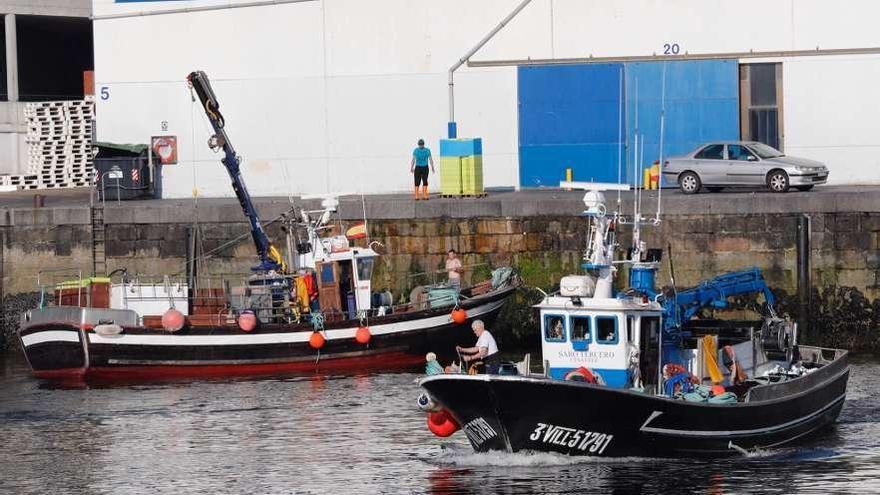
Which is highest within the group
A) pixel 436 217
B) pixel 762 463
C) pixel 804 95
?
pixel 804 95

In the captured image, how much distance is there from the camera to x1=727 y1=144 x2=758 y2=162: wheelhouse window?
3609 centimetres

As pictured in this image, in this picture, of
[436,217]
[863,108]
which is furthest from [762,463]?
[863,108]

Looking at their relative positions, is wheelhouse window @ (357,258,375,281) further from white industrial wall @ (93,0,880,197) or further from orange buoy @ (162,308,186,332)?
white industrial wall @ (93,0,880,197)

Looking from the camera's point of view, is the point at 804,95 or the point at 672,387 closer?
the point at 672,387

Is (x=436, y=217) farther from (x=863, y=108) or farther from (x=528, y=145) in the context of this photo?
(x=863, y=108)

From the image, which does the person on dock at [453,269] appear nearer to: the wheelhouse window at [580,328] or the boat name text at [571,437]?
the wheelhouse window at [580,328]

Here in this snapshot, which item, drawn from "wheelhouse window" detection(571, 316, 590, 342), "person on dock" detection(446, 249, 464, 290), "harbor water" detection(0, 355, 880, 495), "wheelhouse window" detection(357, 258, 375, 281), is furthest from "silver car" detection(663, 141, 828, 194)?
"wheelhouse window" detection(571, 316, 590, 342)

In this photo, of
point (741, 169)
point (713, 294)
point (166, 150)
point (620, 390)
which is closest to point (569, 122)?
point (741, 169)

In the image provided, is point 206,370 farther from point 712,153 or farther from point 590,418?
point 712,153

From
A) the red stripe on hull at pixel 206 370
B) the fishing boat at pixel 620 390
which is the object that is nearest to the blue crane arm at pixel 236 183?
the red stripe on hull at pixel 206 370

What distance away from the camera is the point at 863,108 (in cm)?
3869

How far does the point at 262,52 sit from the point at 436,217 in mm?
8108

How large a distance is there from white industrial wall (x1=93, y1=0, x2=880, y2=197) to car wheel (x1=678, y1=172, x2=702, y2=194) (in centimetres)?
424

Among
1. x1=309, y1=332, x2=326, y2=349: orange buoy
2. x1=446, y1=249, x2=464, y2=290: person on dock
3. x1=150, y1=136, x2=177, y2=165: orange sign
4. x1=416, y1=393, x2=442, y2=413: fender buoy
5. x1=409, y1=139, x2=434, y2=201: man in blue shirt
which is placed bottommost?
x1=416, y1=393, x2=442, y2=413: fender buoy
